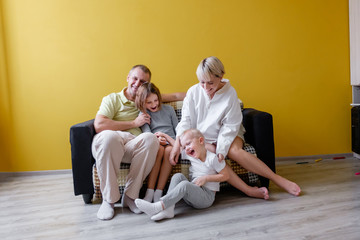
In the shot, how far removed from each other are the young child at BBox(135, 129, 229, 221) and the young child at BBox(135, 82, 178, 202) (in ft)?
0.54

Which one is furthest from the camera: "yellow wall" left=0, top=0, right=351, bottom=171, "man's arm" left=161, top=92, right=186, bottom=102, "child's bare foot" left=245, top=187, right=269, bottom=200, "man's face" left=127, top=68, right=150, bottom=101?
"yellow wall" left=0, top=0, right=351, bottom=171

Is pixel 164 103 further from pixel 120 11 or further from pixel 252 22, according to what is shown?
pixel 252 22

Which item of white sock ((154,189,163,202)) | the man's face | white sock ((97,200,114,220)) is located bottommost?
white sock ((97,200,114,220))

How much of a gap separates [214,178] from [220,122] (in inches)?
17.9

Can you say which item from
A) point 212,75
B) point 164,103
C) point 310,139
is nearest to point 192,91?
point 212,75

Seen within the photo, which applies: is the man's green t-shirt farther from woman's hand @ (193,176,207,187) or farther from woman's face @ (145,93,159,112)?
woman's hand @ (193,176,207,187)

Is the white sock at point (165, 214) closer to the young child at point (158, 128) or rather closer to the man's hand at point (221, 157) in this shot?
the young child at point (158, 128)

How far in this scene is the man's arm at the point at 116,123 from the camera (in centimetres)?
232

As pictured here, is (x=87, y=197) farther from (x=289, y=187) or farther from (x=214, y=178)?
(x=289, y=187)

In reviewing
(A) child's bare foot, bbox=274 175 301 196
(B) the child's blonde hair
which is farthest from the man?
(A) child's bare foot, bbox=274 175 301 196

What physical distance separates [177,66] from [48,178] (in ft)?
5.31

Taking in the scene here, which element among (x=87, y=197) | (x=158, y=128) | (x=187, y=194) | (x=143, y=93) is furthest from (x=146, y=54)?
(x=187, y=194)

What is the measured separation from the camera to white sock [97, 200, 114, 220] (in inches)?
77.9

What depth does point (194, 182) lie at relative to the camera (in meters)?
2.01
